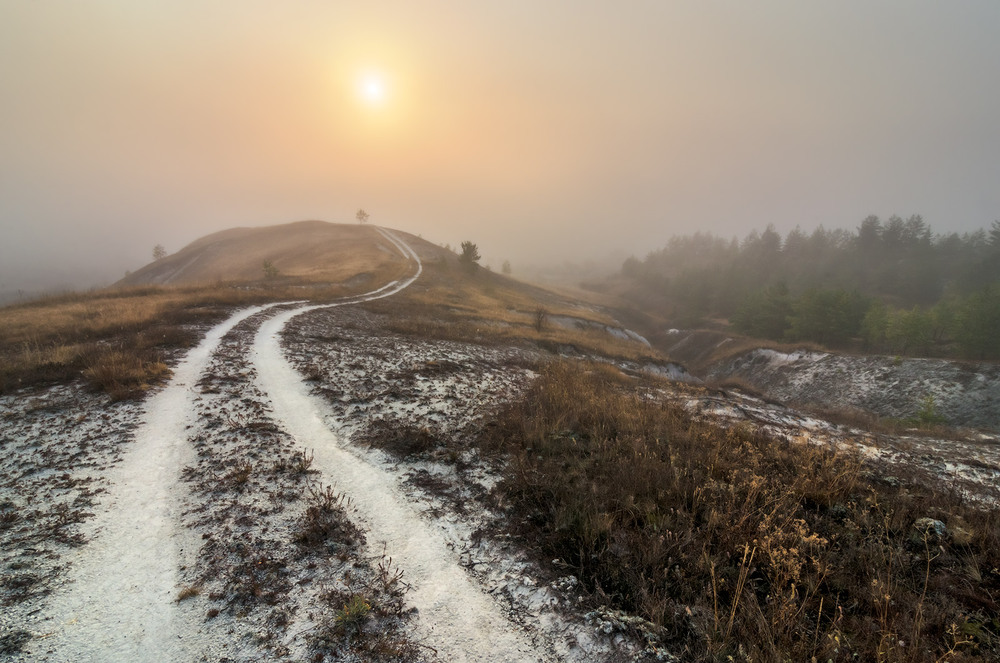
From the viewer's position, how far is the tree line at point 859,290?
3878 cm

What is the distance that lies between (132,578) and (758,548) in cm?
950

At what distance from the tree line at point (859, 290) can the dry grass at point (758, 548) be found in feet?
151

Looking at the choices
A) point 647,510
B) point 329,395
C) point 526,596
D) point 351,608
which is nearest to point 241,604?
point 351,608

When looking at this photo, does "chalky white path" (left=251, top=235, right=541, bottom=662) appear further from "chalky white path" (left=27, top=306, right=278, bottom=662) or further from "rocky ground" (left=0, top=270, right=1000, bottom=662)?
"chalky white path" (left=27, top=306, right=278, bottom=662)

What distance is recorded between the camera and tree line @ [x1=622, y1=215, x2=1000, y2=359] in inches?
1527

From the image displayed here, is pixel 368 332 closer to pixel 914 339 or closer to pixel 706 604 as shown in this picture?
pixel 706 604

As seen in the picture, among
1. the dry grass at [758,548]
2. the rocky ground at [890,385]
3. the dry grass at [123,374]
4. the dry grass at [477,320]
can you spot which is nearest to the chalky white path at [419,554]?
the dry grass at [758,548]

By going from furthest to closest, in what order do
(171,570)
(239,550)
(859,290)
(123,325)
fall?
(859,290)
(123,325)
(239,550)
(171,570)

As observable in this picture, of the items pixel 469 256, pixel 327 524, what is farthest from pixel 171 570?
pixel 469 256

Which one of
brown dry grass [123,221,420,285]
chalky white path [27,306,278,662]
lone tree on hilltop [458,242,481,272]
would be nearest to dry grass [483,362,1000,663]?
chalky white path [27,306,278,662]

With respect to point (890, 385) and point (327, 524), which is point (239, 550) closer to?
point (327, 524)

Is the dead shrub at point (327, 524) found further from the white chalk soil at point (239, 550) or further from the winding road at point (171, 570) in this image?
the winding road at point (171, 570)

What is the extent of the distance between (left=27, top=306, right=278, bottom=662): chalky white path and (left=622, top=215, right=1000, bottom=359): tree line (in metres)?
56.8

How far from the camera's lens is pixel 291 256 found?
71.0 m
